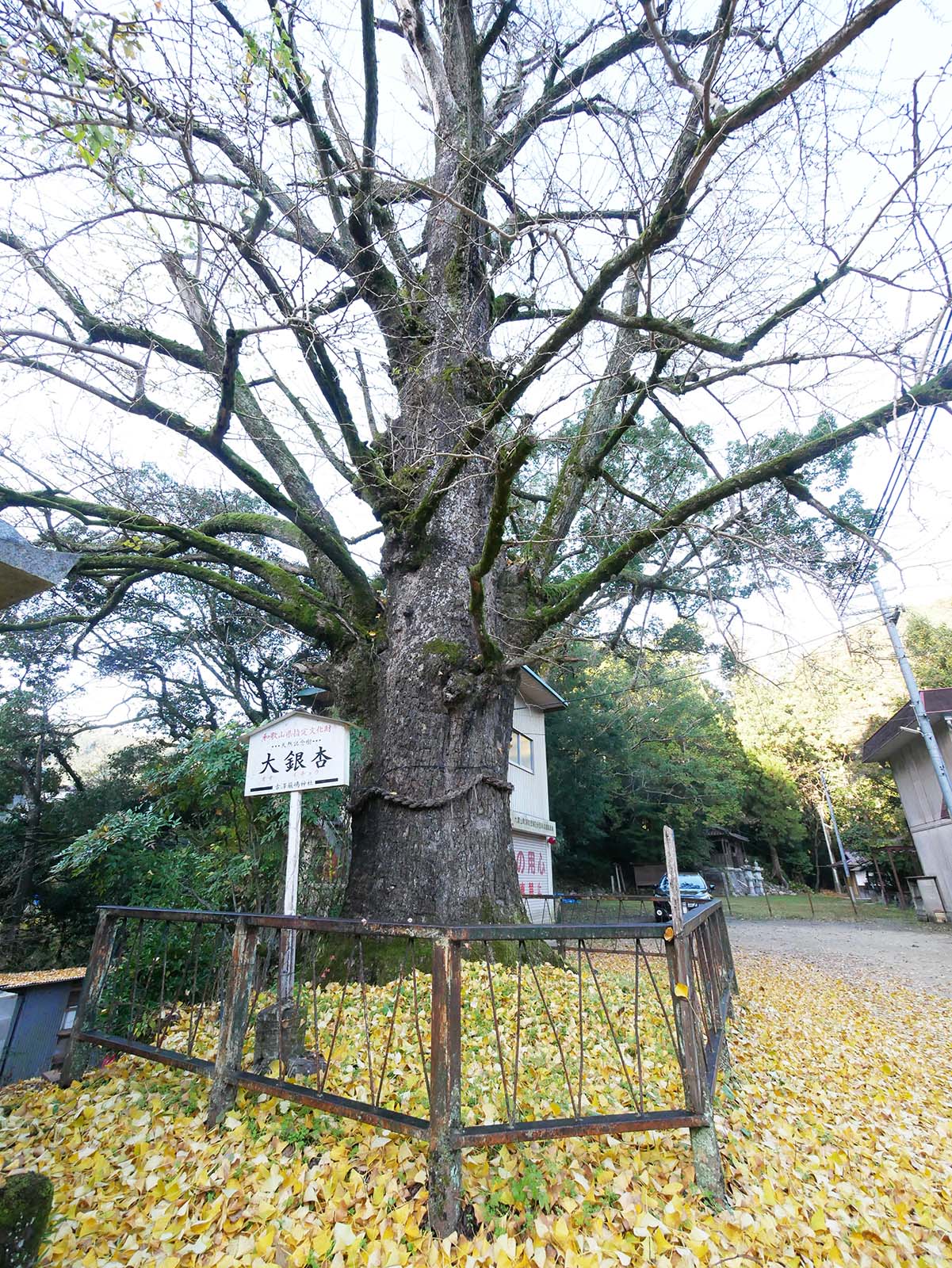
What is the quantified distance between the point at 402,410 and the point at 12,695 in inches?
399

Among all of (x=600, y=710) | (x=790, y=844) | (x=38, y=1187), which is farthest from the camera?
(x=790, y=844)

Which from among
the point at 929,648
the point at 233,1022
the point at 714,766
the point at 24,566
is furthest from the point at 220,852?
the point at 929,648

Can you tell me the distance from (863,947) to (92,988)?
12.2 m

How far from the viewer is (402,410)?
641 centimetres

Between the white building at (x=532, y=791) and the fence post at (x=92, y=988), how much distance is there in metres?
10.3

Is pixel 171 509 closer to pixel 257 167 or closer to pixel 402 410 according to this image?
pixel 402 410

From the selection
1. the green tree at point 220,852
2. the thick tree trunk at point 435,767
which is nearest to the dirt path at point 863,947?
the thick tree trunk at point 435,767

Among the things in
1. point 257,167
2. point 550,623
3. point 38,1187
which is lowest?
point 38,1187

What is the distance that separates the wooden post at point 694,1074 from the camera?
2393mm

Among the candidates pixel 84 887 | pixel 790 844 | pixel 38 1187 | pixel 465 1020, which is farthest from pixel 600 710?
pixel 790 844

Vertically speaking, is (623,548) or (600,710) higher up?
(600,710)

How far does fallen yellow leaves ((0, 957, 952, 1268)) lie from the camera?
2.08m

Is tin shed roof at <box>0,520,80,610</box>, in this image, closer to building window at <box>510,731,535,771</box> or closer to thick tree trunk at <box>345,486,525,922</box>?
thick tree trunk at <box>345,486,525,922</box>

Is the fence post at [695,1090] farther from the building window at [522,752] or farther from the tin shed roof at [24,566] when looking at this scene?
the building window at [522,752]
